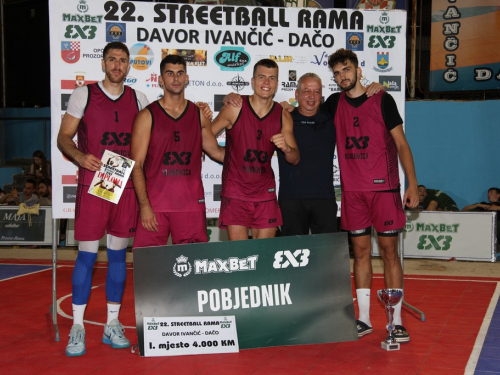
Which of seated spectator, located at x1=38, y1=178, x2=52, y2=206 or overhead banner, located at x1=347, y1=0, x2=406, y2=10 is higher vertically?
overhead banner, located at x1=347, y1=0, x2=406, y2=10

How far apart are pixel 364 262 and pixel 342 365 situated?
1.30 meters

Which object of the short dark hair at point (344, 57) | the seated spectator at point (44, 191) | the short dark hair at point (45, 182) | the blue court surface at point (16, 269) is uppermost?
the short dark hair at point (344, 57)

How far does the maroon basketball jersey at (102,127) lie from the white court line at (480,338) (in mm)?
3022

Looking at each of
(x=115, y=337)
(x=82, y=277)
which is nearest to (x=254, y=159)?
(x=82, y=277)

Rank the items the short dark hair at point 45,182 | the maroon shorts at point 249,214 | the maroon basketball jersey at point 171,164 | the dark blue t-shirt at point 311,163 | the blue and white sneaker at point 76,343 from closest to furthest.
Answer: the blue and white sneaker at point 76,343, the maroon basketball jersey at point 171,164, the maroon shorts at point 249,214, the dark blue t-shirt at point 311,163, the short dark hair at point 45,182

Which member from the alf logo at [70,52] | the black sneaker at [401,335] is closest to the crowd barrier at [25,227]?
the alf logo at [70,52]

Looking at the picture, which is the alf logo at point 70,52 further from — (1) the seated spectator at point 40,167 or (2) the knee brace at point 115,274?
(1) the seated spectator at point 40,167

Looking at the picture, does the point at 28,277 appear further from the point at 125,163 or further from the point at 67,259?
the point at 125,163

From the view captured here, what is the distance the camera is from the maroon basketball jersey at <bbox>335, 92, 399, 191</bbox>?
5.79 m

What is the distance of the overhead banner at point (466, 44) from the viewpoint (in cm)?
1149

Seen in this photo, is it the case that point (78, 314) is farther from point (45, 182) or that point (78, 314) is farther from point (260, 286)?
point (45, 182)

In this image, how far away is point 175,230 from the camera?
213 inches

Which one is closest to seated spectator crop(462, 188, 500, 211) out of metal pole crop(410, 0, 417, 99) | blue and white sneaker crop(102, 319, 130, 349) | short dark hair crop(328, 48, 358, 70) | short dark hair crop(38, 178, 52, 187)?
metal pole crop(410, 0, 417, 99)

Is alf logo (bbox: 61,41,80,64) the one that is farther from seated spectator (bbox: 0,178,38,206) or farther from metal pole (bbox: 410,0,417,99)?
metal pole (bbox: 410,0,417,99)
